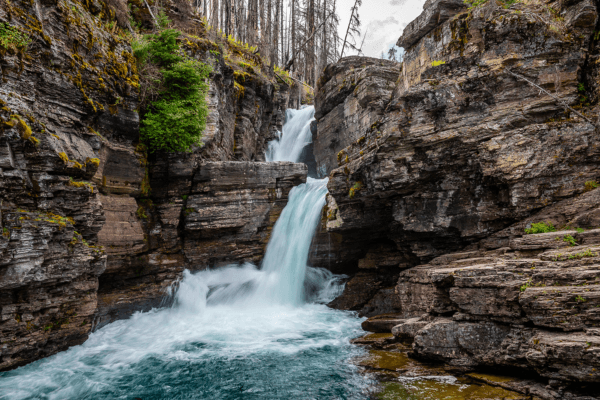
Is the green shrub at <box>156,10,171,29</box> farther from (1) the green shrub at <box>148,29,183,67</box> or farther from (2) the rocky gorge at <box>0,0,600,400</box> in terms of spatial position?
(1) the green shrub at <box>148,29,183,67</box>

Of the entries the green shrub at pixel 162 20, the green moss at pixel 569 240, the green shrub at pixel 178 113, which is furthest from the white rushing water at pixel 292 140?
the green moss at pixel 569 240

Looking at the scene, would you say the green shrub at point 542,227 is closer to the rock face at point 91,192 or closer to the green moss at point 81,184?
the rock face at point 91,192

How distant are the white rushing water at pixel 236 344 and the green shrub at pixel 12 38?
27.6 ft

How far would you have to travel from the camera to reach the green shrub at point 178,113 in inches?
510

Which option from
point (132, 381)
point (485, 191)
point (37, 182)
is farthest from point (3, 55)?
point (485, 191)

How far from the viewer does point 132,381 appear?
8234 millimetres

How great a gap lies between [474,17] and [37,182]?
14.2m

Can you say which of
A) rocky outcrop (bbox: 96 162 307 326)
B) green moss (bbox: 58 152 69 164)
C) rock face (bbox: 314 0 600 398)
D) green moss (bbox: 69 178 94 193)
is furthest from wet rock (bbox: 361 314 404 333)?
green moss (bbox: 58 152 69 164)

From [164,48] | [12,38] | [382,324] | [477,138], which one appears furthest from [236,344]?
[164,48]

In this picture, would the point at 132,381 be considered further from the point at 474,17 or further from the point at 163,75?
the point at 474,17

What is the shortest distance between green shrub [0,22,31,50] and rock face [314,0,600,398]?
10.4 m

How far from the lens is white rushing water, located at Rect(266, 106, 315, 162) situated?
994 inches

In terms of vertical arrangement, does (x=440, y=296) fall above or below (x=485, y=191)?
below

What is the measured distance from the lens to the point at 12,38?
8.12 metres
